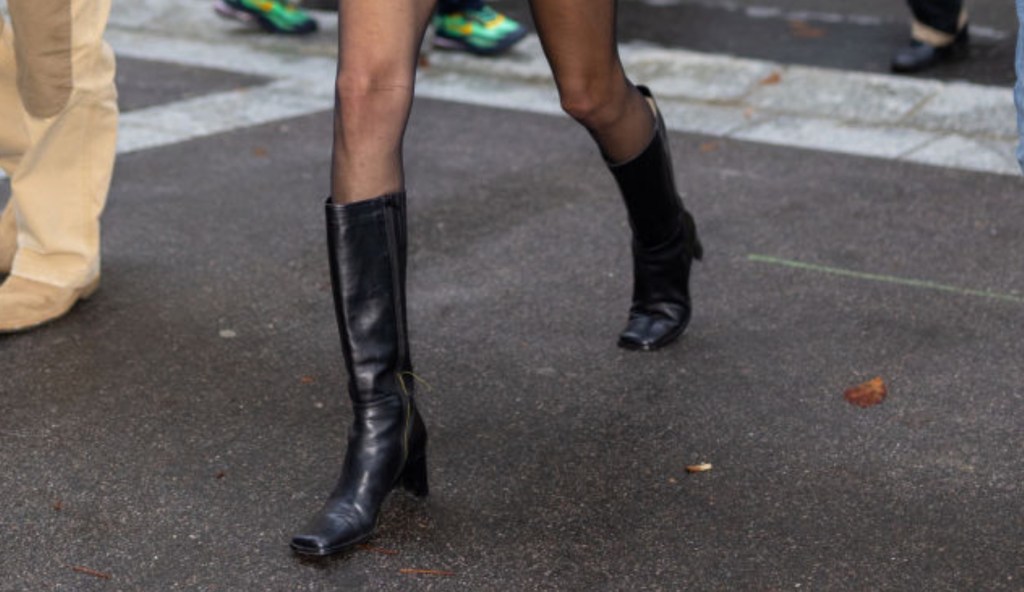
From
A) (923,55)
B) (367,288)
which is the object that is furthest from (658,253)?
(923,55)

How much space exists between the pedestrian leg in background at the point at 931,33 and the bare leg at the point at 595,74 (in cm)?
322

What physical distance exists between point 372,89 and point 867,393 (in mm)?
1377

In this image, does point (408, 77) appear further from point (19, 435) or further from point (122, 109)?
point (122, 109)

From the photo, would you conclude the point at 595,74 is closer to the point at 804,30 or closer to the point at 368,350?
the point at 368,350

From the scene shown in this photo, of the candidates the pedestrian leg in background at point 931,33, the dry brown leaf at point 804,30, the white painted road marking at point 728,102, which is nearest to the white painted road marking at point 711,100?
the white painted road marking at point 728,102

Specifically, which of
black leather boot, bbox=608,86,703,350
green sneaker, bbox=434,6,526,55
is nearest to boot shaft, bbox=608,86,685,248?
black leather boot, bbox=608,86,703,350

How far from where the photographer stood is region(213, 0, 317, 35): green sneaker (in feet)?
25.1

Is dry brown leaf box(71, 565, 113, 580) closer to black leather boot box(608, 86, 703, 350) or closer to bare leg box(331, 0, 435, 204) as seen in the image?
bare leg box(331, 0, 435, 204)

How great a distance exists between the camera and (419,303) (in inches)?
166

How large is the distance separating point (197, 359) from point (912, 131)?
302 centimetres

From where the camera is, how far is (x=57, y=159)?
3.98 metres

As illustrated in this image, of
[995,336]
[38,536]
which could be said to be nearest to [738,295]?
[995,336]

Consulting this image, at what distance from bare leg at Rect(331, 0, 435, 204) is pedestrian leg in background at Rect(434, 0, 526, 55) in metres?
4.29

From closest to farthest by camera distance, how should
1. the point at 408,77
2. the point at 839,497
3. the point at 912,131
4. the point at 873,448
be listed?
the point at 408,77
the point at 839,497
the point at 873,448
the point at 912,131
